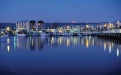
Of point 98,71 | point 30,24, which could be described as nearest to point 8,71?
point 98,71

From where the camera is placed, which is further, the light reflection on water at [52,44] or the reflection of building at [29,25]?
the reflection of building at [29,25]

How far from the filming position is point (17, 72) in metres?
7.34

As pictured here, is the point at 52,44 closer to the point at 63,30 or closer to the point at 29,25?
the point at 63,30

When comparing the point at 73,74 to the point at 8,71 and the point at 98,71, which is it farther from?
the point at 8,71

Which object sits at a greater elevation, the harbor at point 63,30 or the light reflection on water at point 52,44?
the harbor at point 63,30

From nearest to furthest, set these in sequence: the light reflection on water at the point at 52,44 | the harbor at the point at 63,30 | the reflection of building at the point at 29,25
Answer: the light reflection on water at the point at 52,44 → the harbor at the point at 63,30 → the reflection of building at the point at 29,25

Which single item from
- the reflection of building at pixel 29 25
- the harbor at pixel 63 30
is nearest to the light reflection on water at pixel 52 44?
the harbor at pixel 63 30

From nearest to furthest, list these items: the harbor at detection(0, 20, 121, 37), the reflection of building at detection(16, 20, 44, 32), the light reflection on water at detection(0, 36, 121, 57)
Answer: the light reflection on water at detection(0, 36, 121, 57) → the harbor at detection(0, 20, 121, 37) → the reflection of building at detection(16, 20, 44, 32)

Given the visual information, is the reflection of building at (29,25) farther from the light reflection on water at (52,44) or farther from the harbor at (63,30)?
the light reflection on water at (52,44)

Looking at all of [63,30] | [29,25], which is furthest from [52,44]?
[29,25]

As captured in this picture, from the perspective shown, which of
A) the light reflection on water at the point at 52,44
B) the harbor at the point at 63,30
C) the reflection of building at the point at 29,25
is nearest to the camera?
the light reflection on water at the point at 52,44

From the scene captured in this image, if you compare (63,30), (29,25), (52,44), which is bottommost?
(52,44)

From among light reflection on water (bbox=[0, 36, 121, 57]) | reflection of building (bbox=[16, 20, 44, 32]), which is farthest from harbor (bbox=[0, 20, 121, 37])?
light reflection on water (bbox=[0, 36, 121, 57])

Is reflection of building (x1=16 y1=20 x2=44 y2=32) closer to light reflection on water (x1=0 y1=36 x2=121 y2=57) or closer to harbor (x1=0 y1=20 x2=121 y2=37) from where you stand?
harbor (x1=0 y1=20 x2=121 y2=37)
